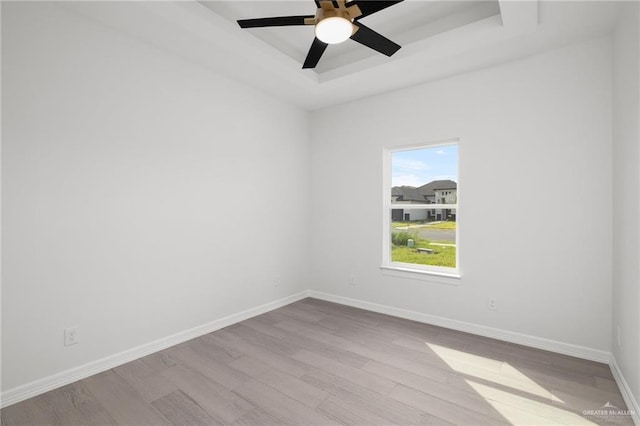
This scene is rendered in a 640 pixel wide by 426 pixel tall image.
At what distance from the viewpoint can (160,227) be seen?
9.62ft

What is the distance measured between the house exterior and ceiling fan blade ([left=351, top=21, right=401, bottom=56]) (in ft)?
5.80

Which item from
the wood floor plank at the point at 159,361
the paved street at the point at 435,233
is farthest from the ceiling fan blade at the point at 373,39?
the wood floor plank at the point at 159,361

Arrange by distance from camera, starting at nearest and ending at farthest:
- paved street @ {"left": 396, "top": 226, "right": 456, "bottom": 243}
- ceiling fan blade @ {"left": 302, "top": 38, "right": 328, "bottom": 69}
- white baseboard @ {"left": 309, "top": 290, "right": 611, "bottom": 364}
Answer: ceiling fan blade @ {"left": 302, "top": 38, "right": 328, "bottom": 69}, white baseboard @ {"left": 309, "top": 290, "right": 611, "bottom": 364}, paved street @ {"left": 396, "top": 226, "right": 456, "bottom": 243}

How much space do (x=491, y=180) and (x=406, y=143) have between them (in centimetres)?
104

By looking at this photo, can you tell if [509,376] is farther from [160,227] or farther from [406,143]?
[160,227]

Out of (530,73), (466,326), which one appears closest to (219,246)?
(466,326)

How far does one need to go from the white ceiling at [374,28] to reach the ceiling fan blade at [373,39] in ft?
2.04

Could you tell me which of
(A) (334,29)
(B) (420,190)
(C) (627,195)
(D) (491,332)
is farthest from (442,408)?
(A) (334,29)

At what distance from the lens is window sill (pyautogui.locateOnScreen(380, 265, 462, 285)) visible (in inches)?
135

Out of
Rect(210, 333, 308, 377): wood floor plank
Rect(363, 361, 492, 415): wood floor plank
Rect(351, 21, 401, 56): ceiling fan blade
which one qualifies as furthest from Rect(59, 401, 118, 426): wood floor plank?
Rect(351, 21, 401, 56): ceiling fan blade

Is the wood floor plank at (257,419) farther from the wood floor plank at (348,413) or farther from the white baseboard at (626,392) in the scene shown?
the white baseboard at (626,392)

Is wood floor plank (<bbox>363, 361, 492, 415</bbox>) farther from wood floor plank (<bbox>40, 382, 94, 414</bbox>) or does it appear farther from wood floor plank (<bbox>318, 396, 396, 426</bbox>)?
wood floor plank (<bbox>40, 382, 94, 414</bbox>)

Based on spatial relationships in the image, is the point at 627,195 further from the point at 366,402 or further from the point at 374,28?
the point at 374,28

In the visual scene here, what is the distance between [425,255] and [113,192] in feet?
10.7
